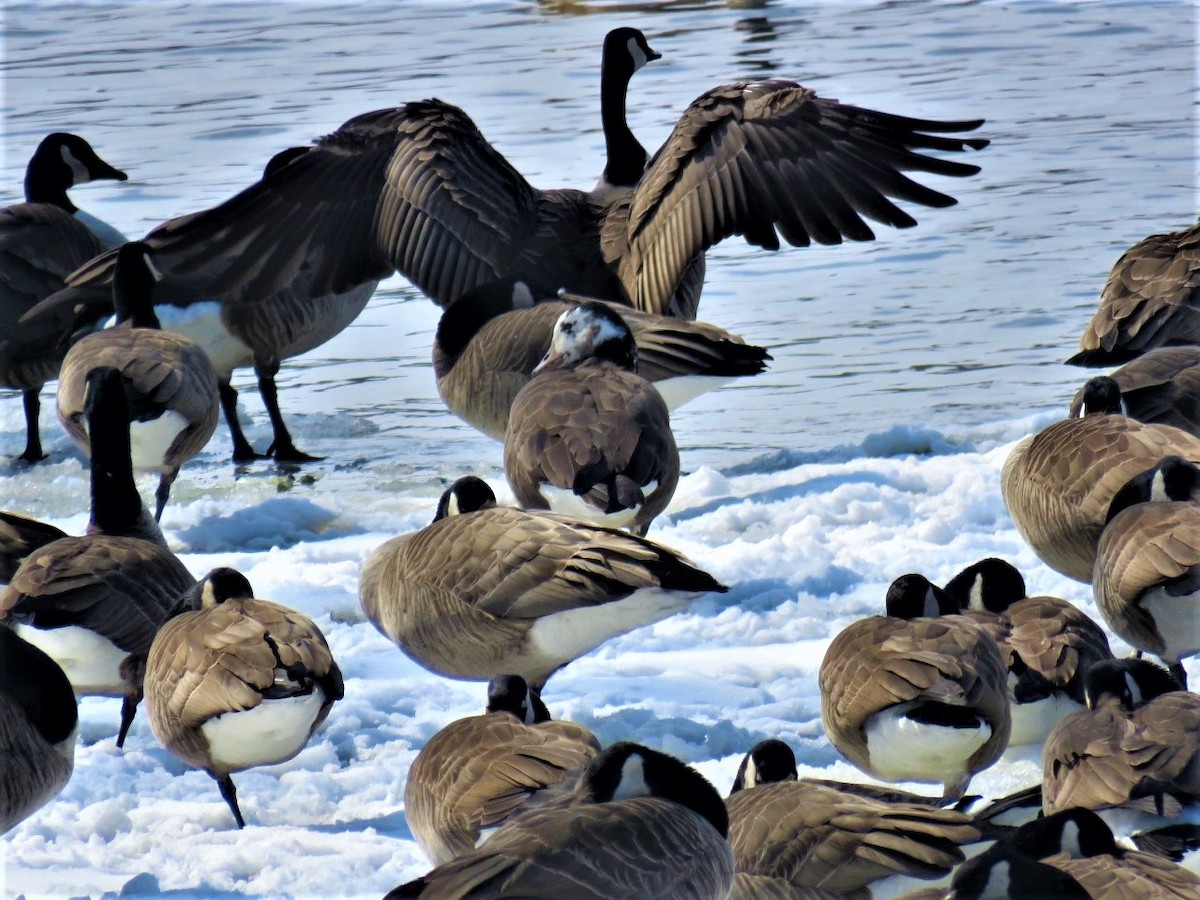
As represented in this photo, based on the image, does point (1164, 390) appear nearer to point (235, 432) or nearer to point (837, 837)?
point (837, 837)

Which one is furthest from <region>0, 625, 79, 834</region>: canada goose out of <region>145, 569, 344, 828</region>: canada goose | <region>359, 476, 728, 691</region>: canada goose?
<region>359, 476, 728, 691</region>: canada goose

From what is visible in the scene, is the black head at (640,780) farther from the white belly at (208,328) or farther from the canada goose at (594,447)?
the white belly at (208,328)

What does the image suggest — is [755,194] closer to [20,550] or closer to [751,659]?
[751,659]

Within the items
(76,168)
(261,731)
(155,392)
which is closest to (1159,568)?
(261,731)

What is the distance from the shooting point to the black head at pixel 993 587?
526 cm

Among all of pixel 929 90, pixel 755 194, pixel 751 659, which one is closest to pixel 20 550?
pixel 751 659

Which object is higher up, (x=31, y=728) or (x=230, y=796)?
(x=31, y=728)

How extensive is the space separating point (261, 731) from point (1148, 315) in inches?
179

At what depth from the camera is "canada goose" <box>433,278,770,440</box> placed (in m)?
7.17

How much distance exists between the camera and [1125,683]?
13.6 feet

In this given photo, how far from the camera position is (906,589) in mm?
4691

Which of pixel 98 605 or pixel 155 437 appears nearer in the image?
pixel 98 605

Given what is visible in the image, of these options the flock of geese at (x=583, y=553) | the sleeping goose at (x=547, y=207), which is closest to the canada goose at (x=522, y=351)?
the flock of geese at (x=583, y=553)

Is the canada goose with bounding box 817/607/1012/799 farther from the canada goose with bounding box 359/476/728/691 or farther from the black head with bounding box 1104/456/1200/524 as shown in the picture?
the black head with bounding box 1104/456/1200/524
